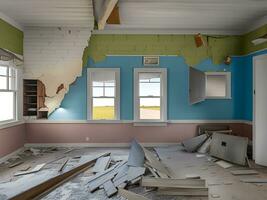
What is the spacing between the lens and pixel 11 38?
6.25 metres

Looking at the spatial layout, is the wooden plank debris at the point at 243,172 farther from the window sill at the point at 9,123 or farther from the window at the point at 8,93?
the window at the point at 8,93

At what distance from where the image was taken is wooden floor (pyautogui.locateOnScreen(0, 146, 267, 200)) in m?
3.76

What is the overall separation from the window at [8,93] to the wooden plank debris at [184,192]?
412cm

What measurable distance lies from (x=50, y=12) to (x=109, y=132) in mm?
3436

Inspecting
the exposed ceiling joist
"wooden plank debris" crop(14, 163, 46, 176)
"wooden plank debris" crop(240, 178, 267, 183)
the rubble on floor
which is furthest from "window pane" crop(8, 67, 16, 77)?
"wooden plank debris" crop(240, 178, 267, 183)

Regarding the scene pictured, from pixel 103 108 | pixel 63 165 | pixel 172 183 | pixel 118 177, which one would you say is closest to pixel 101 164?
pixel 63 165

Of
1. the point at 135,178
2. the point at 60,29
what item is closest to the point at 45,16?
the point at 60,29

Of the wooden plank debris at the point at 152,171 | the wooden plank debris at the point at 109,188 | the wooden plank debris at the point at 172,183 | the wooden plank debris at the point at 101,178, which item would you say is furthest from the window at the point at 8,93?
the wooden plank debris at the point at 172,183

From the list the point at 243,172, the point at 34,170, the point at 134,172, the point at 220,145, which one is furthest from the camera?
the point at 220,145

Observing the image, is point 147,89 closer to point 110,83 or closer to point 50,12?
point 110,83

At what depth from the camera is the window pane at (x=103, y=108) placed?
7293 millimetres

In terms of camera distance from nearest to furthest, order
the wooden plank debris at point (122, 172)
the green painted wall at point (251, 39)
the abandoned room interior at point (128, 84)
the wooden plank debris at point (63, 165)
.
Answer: the wooden plank debris at point (122, 172) → the wooden plank debris at point (63, 165) → the green painted wall at point (251, 39) → the abandoned room interior at point (128, 84)

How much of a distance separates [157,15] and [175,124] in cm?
303

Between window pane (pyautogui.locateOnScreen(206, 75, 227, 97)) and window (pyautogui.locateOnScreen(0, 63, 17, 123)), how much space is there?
5.15 m
